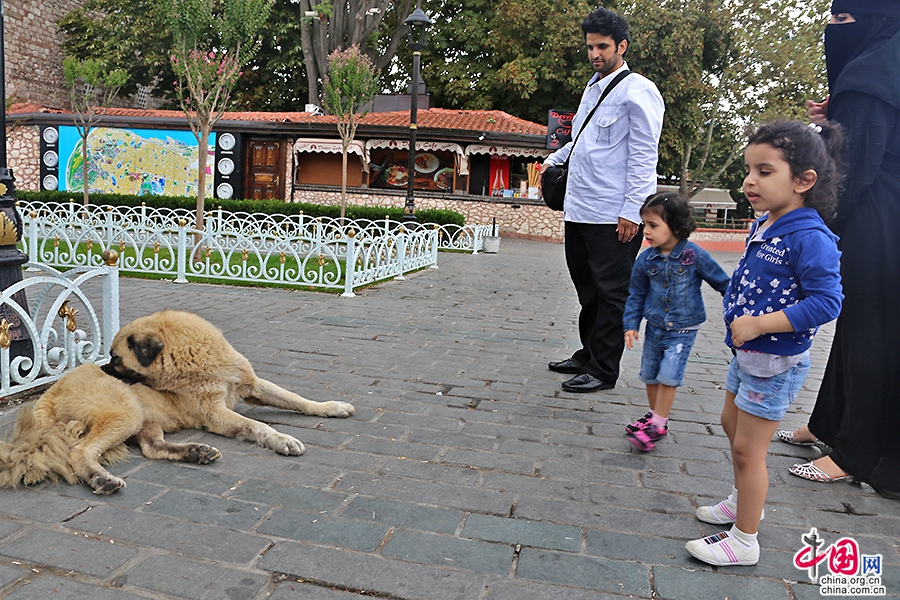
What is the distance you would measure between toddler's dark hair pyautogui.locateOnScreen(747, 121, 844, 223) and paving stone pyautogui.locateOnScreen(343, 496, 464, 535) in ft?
5.79

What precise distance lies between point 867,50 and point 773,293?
1.56 metres

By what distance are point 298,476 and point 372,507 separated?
47 centimetres

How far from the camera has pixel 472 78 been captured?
32.3 meters

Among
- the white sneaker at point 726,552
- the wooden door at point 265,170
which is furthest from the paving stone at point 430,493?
the wooden door at point 265,170

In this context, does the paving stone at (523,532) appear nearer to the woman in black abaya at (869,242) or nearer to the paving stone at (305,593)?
the paving stone at (305,593)

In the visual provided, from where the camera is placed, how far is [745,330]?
2.40m

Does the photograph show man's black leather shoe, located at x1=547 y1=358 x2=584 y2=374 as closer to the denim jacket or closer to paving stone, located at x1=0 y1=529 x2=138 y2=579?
the denim jacket

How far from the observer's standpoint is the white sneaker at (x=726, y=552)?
2.40 metres

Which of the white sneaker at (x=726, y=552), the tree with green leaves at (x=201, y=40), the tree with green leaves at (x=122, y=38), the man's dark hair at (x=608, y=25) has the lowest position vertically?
the white sneaker at (x=726, y=552)

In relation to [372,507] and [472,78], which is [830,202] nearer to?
[372,507]

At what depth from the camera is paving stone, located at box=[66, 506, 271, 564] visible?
237 centimetres

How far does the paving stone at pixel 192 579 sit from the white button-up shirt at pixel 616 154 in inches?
129

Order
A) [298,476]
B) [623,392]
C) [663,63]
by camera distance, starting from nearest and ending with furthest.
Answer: [298,476] → [623,392] → [663,63]

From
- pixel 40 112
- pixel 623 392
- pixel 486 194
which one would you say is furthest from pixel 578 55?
pixel 623 392
